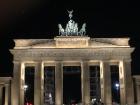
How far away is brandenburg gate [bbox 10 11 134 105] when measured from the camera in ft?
257

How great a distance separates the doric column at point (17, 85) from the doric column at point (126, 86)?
18044 millimetres

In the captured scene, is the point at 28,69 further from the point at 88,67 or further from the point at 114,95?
the point at 114,95

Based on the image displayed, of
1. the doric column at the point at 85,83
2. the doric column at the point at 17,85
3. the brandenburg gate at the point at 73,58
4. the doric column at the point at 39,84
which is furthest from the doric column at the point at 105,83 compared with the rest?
the doric column at the point at 17,85

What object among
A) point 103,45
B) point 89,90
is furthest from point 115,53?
point 89,90

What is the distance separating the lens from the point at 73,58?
79062 millimetres

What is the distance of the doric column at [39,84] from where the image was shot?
255ft

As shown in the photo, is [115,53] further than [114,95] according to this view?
No

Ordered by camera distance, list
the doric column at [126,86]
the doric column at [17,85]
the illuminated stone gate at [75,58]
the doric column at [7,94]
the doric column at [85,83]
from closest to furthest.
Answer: the doric column at [7,94], the doric column at [17,85], the doric column at [85,83], the doric column at [126,86], the illuminated stone gate at [75,58]

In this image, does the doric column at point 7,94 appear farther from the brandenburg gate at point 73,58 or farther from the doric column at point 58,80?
the doric column at point 58,80

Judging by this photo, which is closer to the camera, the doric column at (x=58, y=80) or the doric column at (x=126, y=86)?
the doric column at (x=126, y=86)

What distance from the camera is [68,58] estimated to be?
3110 inches

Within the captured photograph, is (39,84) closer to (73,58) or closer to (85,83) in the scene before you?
(73,58)

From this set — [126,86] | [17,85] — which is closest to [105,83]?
[126,86]

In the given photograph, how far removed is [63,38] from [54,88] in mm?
10177
